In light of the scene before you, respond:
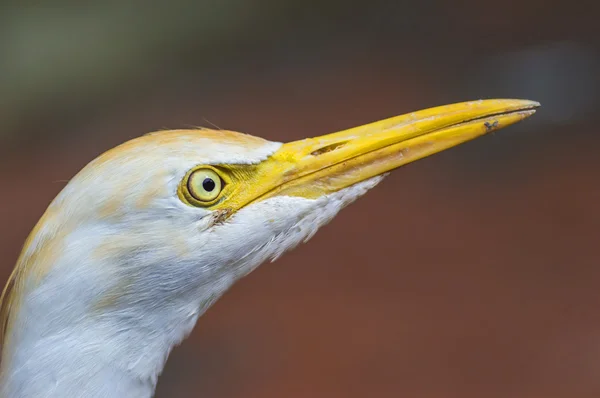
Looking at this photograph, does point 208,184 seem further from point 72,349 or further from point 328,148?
point 72,349

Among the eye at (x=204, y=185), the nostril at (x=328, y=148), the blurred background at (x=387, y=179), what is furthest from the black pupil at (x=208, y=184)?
the blurred background at (x=387, y=179)

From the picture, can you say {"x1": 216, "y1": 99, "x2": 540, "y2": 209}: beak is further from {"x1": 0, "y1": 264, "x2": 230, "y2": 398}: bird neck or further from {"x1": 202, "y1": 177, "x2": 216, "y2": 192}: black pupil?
{"x1": 0, "y1": 264, "x2": 230, "y2": 398}: bird neck

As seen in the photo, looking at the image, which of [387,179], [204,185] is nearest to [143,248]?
[204,185]

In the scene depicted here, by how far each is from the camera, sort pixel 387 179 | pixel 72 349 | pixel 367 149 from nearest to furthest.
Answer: pixel 72 349
pixel 367 149
pixel 387 179

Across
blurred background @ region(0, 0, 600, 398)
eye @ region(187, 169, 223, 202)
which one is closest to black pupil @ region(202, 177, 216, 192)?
eye @ region(187, 169, 223, 202)

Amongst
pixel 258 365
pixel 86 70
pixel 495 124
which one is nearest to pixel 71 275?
pixel 495 124

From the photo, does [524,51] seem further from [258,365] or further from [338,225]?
[258,365]
